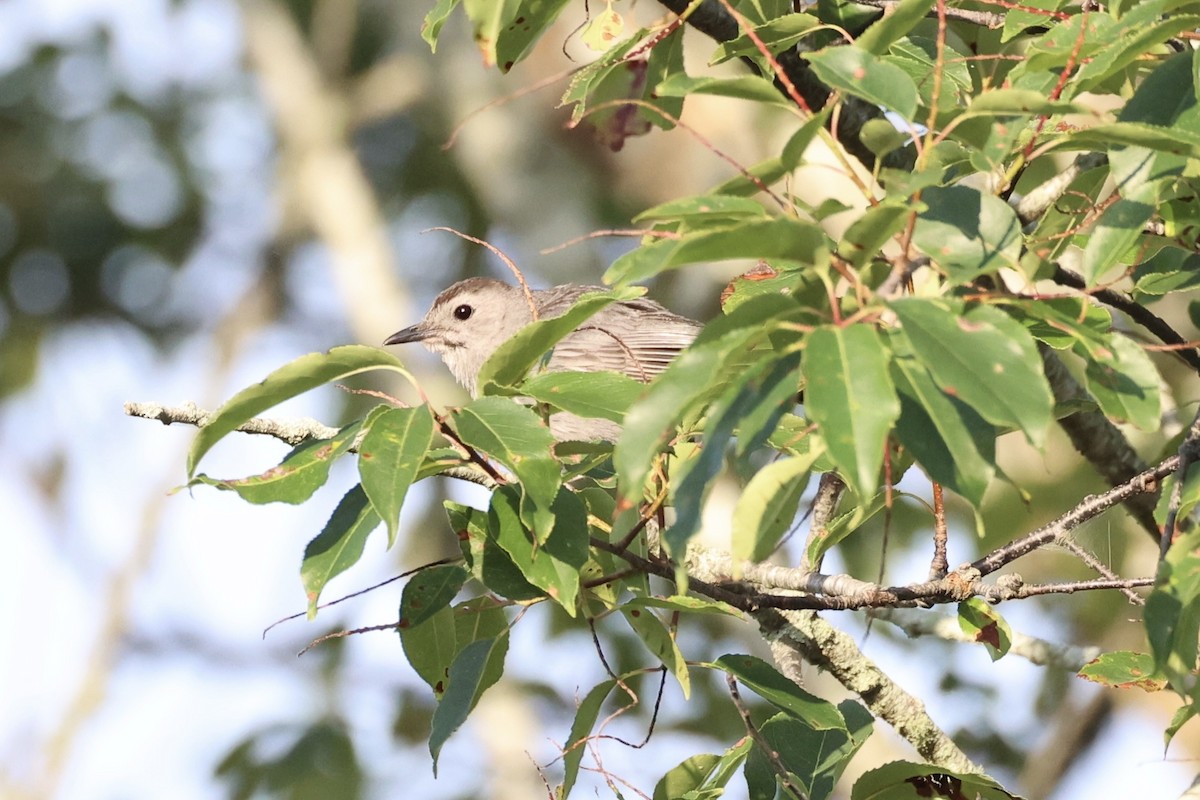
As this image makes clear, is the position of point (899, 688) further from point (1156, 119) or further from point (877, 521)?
point (877, 521)

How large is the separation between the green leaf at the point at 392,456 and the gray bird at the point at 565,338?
3625 millimetres

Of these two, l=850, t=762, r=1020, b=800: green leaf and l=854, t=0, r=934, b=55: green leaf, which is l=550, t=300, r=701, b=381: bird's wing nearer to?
l=850, t=762, r=1020, b=800: green leaf

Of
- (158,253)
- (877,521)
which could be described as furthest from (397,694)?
(158,253)

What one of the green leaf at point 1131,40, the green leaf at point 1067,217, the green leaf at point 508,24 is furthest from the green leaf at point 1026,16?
the green leaf at point 508,24

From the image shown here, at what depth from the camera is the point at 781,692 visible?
2.83 meters

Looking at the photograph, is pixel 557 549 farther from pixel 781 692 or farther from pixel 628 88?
pixel 628 88

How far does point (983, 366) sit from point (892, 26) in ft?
2.65

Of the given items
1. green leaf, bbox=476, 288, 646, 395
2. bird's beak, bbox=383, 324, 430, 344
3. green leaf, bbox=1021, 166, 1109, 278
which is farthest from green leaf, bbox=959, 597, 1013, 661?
bird's beak, bbox=383, 324, 430, 344

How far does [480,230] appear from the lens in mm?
11938

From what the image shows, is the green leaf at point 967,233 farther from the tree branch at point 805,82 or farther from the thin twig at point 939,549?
the tree branch at point 805,82

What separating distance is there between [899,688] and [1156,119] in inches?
74.9

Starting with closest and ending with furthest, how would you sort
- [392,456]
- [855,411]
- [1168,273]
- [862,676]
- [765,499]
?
[855,411] < [765,499] < [392,456] < [1168,273] < [862,676]

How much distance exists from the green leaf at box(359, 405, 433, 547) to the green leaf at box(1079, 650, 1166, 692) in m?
1.57

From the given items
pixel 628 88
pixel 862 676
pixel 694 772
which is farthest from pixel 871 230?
pixel 628 88
